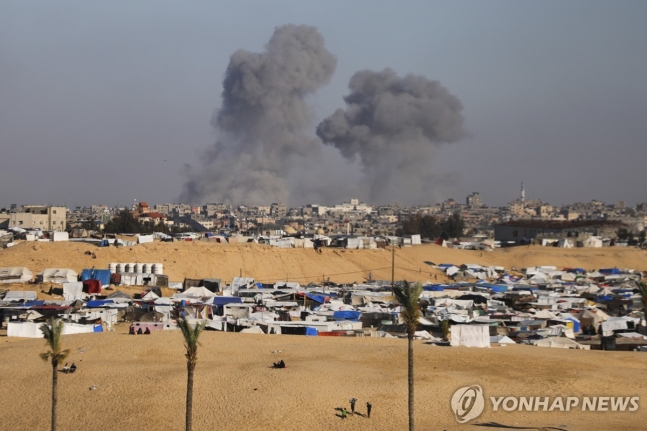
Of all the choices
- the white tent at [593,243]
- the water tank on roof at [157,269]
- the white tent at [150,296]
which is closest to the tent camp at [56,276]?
the water tank on roof at [157,269]

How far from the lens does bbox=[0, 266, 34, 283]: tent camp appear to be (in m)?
27.9

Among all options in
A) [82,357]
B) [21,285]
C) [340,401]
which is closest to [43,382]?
[82,357]

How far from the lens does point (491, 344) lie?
60.4 ft

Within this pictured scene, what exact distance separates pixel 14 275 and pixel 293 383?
1764cm

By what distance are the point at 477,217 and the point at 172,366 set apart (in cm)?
11761

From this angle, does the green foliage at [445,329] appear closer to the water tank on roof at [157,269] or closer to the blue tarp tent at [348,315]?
the blue tarp tent at [348,315]

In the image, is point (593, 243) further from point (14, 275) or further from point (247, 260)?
point (14, 275)

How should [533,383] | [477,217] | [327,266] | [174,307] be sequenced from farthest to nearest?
[477,217] < [327,266] < [174,307] < [533,383]

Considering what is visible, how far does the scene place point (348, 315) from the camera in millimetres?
A: 21906

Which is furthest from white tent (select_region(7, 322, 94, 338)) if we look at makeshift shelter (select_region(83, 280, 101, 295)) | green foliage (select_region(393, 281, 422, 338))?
green foliage (select_region(393, 281, 422, 338))

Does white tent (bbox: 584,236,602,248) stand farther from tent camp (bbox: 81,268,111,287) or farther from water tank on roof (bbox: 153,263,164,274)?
tent camp (bbox: 81,268,111,287)

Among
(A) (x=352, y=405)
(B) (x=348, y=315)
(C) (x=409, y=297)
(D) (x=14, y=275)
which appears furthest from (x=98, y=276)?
(C) (x=409, y=297)

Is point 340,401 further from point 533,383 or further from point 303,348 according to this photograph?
point 303,348

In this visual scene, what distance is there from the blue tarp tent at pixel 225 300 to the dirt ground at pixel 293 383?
16.8 ft
